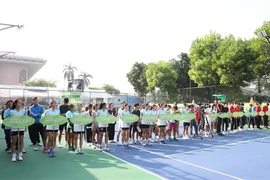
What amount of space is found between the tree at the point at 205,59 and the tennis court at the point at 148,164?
1017 inches

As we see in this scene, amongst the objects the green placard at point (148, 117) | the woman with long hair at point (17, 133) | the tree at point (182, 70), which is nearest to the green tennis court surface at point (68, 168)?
the woman with long hair at point (17, 133)

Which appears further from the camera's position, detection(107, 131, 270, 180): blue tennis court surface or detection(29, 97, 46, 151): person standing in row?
detection(29, 97, 46, 151): person standing in row

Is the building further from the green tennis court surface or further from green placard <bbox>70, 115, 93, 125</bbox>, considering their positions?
the green tennis court surface

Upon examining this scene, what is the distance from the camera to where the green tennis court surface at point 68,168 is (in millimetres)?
6406

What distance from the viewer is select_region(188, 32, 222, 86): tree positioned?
1391 inches

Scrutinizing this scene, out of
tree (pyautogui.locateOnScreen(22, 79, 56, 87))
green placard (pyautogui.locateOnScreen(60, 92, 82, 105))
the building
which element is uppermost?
the building

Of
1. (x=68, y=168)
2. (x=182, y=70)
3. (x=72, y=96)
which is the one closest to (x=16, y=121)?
(x=68, y=168)

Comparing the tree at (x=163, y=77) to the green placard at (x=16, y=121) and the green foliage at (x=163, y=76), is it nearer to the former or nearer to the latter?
the green foliage at (x=163, y=76)

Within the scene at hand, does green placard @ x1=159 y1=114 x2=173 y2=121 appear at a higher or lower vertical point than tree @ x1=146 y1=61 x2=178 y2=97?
lower

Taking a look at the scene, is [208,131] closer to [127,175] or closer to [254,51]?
[127,175]

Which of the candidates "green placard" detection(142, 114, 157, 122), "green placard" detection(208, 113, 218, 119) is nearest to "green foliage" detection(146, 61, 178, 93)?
"green placard" detection(208, 113, 218, 119)

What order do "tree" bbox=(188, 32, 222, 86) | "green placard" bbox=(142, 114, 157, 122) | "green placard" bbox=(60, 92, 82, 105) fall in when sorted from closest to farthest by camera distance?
"green placard" bbox=(142, 114, 157, 122), "green placard" bbox=(60, 92, 82, 105), "tree" bbox=(188, 32, 222, 86)

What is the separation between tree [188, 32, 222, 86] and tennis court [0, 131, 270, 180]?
84.8 feet

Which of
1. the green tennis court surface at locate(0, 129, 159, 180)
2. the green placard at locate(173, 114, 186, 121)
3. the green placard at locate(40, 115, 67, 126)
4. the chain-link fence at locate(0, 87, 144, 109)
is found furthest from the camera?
the chain-link fence at locate(0, 87, 144, 109)
